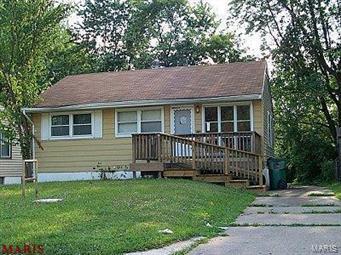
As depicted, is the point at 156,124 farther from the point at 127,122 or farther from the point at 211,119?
the point at 211,119

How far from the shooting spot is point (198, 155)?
16000mm

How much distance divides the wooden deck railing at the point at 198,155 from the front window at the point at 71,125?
3.69 metres

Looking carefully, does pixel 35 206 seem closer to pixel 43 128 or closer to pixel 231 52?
pixel 43 128

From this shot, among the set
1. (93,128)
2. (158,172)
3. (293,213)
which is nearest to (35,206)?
(293,213)

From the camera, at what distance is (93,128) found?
63.2 ft

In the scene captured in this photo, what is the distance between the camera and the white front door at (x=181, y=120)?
60.4 feet

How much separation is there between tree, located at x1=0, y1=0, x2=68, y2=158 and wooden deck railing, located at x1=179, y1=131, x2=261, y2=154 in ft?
22.2

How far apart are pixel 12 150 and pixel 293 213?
57.6 ft

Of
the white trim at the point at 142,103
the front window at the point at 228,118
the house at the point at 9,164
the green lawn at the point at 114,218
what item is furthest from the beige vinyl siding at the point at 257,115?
the house at the point at 9,164

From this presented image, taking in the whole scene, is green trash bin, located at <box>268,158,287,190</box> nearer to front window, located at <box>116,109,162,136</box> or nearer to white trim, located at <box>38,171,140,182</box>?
front window, located at <box>116,109,162,136</box>

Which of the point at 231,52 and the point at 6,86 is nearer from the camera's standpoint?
the point at 6,86

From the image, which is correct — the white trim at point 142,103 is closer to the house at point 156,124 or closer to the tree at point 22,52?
the house at point 156,124

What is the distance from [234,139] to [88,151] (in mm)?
5952

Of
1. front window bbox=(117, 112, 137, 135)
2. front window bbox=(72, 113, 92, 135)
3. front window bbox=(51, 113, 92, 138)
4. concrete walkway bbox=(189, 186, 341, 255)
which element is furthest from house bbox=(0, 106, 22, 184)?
concrete walkway bbox=(189, 186, 341, 255)
